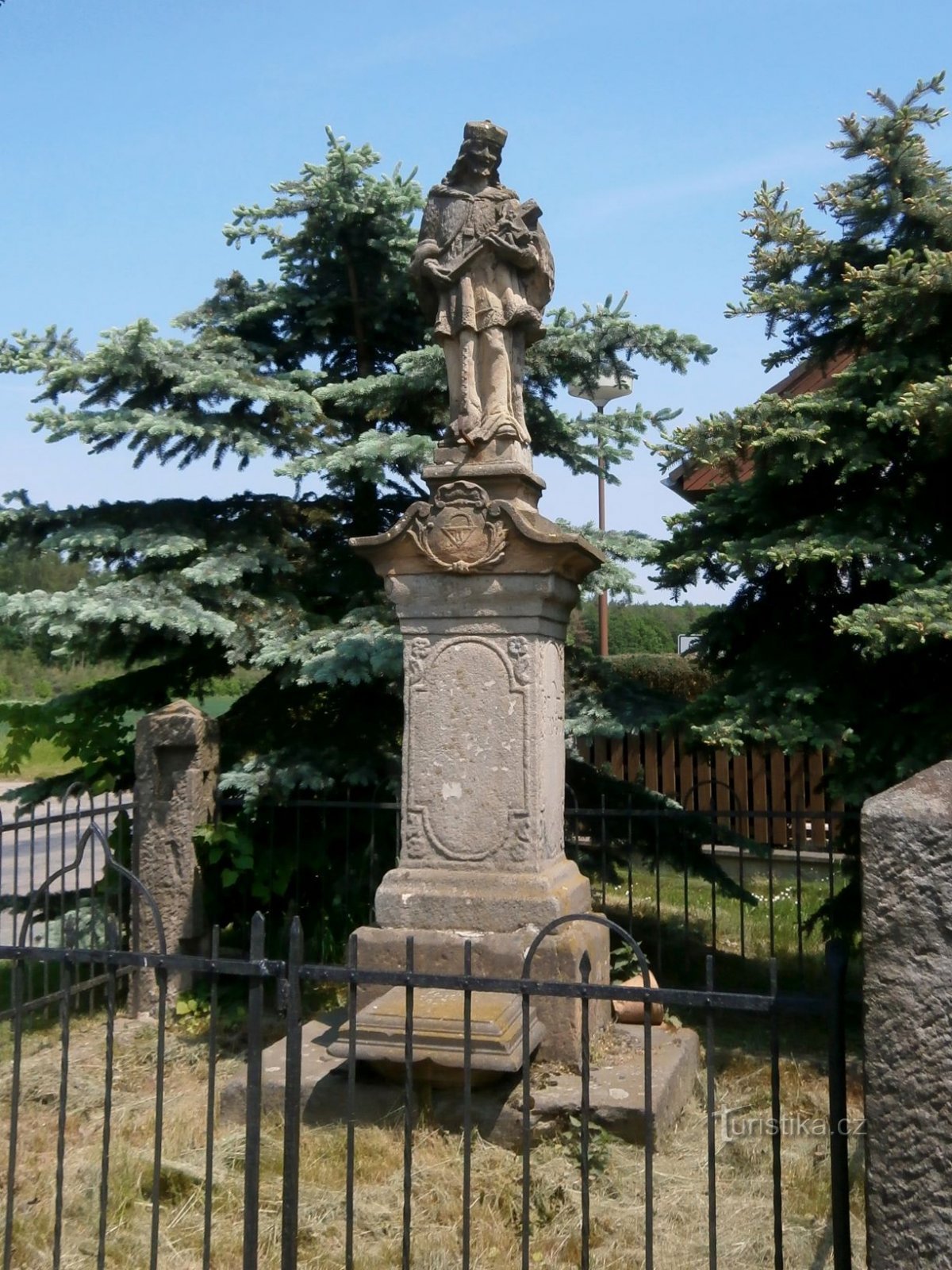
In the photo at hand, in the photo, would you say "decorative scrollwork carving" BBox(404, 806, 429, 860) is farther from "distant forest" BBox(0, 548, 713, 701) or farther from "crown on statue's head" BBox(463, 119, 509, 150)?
"distant forest" BBox(0, 548, 713, 701)

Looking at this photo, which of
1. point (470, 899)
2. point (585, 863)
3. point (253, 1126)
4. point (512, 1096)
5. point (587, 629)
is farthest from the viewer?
point (587, 629)

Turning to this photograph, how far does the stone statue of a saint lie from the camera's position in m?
5.49

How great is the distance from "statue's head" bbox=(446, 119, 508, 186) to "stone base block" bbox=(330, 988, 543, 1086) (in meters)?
3.92

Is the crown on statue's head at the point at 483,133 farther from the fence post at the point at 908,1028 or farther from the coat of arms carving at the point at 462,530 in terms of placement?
the fence post at the point at 908,1028

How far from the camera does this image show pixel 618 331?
7301 millimetres

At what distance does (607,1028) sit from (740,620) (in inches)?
87.6

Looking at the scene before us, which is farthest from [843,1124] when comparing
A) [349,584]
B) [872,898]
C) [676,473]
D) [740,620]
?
[349,584]

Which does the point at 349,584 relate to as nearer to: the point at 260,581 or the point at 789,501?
the point at 260,581

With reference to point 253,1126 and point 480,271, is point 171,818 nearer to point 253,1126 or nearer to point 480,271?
point 480,271

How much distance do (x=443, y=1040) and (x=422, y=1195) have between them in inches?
22.8

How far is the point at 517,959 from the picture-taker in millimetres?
4812

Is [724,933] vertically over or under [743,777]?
under

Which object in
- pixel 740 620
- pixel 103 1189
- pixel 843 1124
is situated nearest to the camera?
pixel 843 1124

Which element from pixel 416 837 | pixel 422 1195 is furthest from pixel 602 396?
pixel 422 1195
